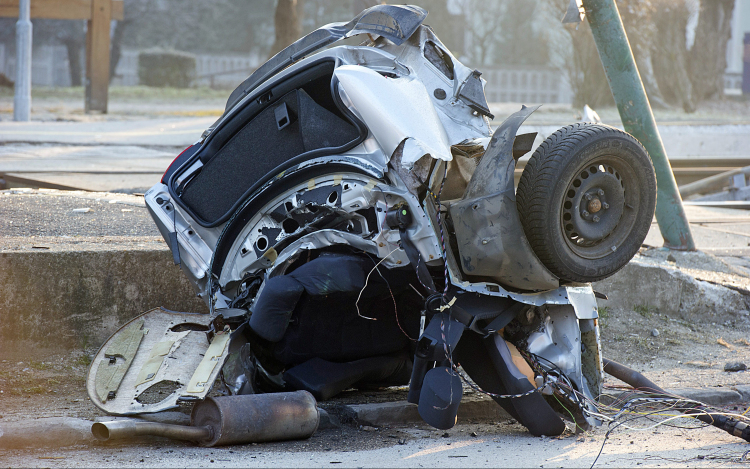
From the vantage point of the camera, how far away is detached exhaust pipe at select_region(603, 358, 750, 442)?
3.52 m

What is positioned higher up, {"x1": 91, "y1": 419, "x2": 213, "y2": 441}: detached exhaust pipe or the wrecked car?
the wrecked car

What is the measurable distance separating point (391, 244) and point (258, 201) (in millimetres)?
844

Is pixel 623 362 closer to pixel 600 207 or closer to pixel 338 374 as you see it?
pixel 600 207

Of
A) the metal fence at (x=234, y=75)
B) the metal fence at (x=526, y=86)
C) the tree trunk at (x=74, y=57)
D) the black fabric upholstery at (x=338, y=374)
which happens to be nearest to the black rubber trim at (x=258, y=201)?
the black fabric upholstery at (x=338, y=374)

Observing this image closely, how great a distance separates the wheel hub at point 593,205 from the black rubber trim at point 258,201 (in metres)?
1.01

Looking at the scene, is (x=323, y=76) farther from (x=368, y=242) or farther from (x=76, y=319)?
(x=76, y=319)

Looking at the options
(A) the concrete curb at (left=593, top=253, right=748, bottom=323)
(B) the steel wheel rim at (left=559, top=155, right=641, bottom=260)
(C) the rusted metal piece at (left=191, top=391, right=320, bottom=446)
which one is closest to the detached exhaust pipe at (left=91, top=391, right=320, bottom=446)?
(C) the rusted metal piece at (left=191, top=391, right=320, bottom=446)

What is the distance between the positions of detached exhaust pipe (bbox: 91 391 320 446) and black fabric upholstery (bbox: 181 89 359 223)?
4.15ft

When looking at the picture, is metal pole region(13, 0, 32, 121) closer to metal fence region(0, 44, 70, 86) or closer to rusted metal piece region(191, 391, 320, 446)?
rusted metal piece region(191, 391, 320, 446)

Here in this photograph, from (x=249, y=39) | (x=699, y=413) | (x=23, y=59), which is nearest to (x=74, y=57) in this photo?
(x=249, y=39)

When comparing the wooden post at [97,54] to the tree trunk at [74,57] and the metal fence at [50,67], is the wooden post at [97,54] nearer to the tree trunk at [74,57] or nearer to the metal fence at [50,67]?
the tree trunk at [74,57]

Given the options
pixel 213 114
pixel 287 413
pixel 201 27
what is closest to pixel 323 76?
pixel 287 413

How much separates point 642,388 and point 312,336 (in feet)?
6.23

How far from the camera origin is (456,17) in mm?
33500
